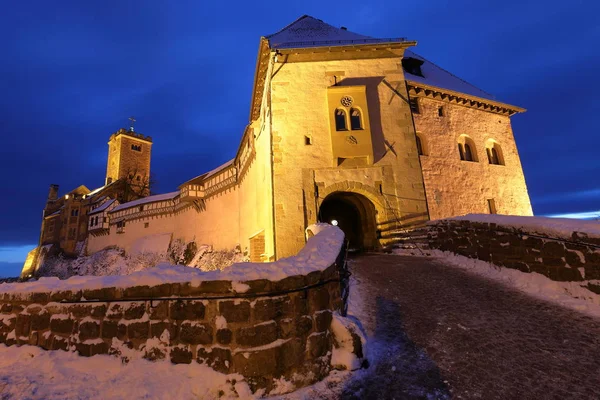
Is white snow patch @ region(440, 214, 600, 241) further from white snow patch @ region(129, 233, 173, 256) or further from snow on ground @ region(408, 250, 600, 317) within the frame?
white snow patch @ region(129, 233, 173, 256)

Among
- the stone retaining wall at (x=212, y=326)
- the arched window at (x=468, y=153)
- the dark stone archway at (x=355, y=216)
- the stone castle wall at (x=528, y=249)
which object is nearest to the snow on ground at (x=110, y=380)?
the stone retaining wall at (x=212, y=326)

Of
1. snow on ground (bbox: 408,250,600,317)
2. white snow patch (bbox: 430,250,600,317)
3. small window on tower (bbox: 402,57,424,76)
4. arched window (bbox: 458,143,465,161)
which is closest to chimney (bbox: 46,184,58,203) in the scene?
small window on tower (bbox: 402,57,424,76)

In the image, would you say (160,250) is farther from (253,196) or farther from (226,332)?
(226,332)

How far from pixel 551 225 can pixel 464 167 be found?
35.2 ft

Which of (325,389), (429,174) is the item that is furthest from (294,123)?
(325,389)

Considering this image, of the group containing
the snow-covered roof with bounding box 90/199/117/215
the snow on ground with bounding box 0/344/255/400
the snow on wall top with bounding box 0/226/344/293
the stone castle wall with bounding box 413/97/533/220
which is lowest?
the snow on ground with bounding box 0/344/255/400

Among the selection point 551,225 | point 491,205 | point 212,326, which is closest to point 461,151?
point 491,205

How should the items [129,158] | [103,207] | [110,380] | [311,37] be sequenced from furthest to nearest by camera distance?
1. [129,158]
2. [103,207]
3. [311,37]
4. [110,380]

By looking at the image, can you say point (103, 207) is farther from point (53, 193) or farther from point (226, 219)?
point (226, 219)

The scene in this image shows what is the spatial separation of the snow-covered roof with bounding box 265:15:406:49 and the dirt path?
11.1 meters

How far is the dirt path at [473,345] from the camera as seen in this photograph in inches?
119

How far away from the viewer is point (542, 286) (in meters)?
5.87

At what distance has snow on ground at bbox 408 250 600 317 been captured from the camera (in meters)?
5.06

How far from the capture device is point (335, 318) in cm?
370
